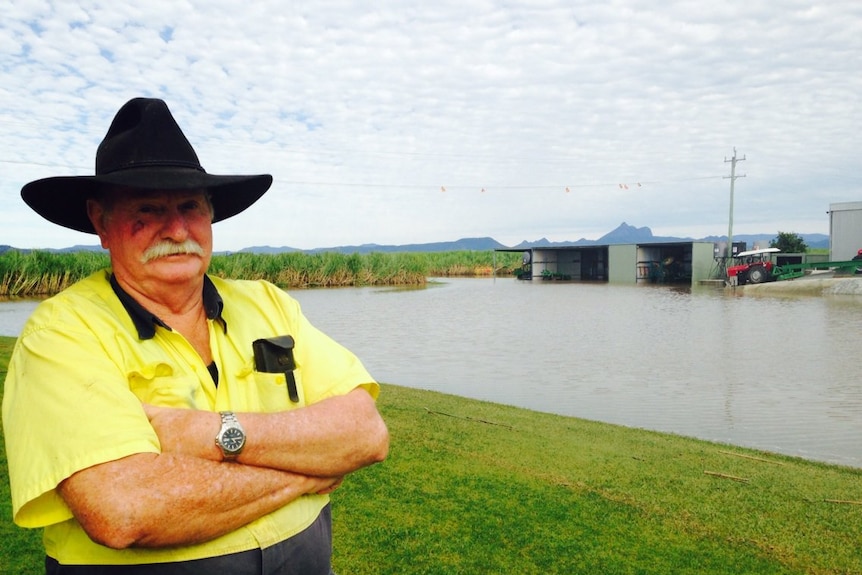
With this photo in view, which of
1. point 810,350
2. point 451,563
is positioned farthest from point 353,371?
point 810,350

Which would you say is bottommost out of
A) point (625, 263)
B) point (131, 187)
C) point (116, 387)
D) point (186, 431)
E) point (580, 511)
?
point (580, 511)

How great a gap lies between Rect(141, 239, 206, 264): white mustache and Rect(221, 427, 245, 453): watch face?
1.75 feet

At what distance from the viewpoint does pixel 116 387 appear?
1557mm

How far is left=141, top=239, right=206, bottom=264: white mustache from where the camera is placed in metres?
1.82

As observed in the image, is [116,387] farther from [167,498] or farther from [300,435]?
[300,435]

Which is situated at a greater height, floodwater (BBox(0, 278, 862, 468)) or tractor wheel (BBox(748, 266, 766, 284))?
tractor wheel (BBox(748, 266, 766, 284))

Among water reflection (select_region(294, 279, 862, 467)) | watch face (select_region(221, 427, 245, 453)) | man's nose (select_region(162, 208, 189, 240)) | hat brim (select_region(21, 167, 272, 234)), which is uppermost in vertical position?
hat brim (select_region(21, 167, 272, 234))

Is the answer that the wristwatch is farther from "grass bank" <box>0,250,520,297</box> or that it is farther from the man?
"grass bank" <box>0,250,520,297</box>

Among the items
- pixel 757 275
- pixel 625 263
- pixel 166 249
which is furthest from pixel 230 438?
pixel 625 263

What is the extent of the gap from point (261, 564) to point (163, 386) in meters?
0.49

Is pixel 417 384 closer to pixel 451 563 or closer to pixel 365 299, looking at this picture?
pixel 451 563

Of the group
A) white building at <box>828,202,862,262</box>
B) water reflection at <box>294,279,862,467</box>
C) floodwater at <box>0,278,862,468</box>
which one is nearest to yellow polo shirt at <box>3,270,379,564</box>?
floodwater at <box>0,278,862,468</box>

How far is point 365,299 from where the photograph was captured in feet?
94.3

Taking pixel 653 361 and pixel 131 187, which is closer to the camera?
pixel 131 187
